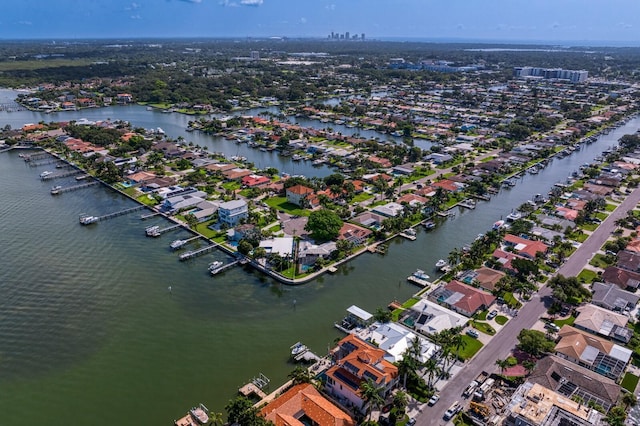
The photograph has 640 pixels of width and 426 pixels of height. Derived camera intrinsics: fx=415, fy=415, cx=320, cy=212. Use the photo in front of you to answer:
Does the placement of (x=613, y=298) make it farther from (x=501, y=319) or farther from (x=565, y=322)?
(x=501, y=319)

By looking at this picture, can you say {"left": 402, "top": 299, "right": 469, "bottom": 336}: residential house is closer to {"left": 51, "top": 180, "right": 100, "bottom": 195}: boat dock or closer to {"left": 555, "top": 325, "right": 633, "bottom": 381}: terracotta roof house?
{"left": 555, "top": 325, "right": 633, "bottom": 381}: terracotta roof house

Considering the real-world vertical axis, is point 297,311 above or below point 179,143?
below

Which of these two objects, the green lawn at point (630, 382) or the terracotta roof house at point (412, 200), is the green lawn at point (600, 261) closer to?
the green lawn at point (630, 382)

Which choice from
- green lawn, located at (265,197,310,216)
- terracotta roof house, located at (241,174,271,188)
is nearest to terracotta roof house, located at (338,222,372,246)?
green lawn, located at (265,197,310,216)

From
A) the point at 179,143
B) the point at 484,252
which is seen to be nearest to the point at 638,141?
the point at 484,252

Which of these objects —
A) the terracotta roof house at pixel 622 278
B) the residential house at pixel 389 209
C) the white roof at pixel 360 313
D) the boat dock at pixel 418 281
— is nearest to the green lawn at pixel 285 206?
the residential house at pixel 389 209

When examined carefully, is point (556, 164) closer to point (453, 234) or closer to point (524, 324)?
point (453, 234)
